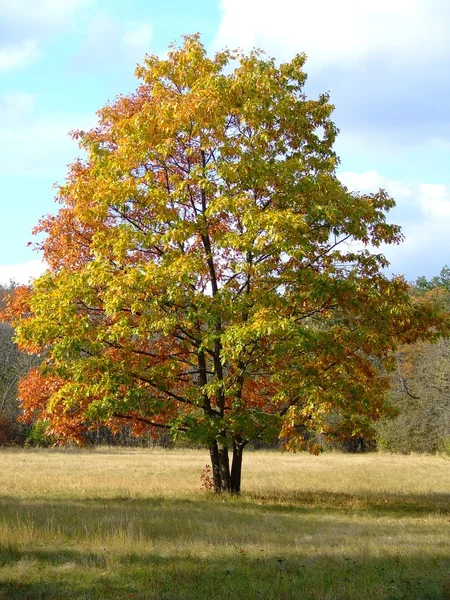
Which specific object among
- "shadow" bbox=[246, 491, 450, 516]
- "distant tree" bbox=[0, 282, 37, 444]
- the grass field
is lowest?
"shadow" bbox=[246, 491, 450, 516]

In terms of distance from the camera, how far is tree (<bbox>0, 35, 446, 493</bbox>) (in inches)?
623

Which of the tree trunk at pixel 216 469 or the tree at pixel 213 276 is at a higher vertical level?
the tree at pixel 213 276

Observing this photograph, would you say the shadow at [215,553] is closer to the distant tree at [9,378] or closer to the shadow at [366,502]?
the shadow at [366,502]

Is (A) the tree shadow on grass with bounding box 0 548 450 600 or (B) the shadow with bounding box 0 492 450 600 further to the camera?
(B) the shadow with bounding box 0 492 450 600

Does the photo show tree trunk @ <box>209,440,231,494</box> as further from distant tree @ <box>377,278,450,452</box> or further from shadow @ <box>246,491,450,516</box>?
distant tree @ <box>377,278,450,452</box>

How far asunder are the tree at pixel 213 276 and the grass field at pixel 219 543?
2008mm

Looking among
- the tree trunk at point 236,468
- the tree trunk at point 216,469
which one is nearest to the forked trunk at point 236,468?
the tree trunk at point 236,468

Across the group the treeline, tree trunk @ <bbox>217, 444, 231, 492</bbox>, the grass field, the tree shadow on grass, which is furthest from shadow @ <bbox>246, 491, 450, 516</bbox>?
the treeline

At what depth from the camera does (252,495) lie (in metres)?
Answer: 19.1

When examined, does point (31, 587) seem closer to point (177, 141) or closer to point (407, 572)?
point (407, 572)

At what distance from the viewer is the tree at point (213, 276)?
51.9 feet

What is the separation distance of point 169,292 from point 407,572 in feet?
26.4

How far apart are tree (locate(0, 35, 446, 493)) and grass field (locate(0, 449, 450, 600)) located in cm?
201

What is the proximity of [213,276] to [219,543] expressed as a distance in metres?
8.21
